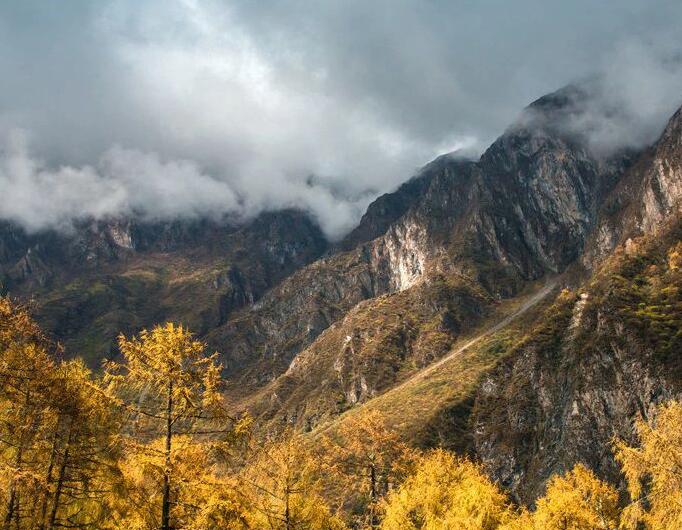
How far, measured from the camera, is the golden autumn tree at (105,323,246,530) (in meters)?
17.9

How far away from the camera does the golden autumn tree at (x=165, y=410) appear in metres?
17.9

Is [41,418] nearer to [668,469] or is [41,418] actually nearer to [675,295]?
[668,469]

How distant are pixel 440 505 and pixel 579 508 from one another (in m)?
11.0

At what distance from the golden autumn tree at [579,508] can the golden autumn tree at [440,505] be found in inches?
113

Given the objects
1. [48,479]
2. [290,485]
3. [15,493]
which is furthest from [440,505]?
[15,493]

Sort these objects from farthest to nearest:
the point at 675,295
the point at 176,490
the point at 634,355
Answer: 1. the point at 675,295
2. the point at 634,355
3. the point at 176,490

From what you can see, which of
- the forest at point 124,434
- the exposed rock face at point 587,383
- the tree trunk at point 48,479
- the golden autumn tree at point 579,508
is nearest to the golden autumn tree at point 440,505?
the golden autumn tree at point 579,508

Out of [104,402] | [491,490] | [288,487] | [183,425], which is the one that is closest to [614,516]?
[491,490]

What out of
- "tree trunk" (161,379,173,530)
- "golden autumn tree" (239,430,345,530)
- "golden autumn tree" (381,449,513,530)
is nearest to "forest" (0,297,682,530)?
"tree trunk" (161,379,173,530)

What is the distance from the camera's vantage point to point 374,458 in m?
39.2

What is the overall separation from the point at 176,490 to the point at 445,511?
93.5 feet

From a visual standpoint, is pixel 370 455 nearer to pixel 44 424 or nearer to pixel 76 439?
pixel 76 439

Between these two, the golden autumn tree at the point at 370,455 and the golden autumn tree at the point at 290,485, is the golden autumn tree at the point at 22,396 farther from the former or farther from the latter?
the golden autumn tree at the point at 370,455

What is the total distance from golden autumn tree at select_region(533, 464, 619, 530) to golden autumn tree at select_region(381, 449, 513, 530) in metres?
2.87
